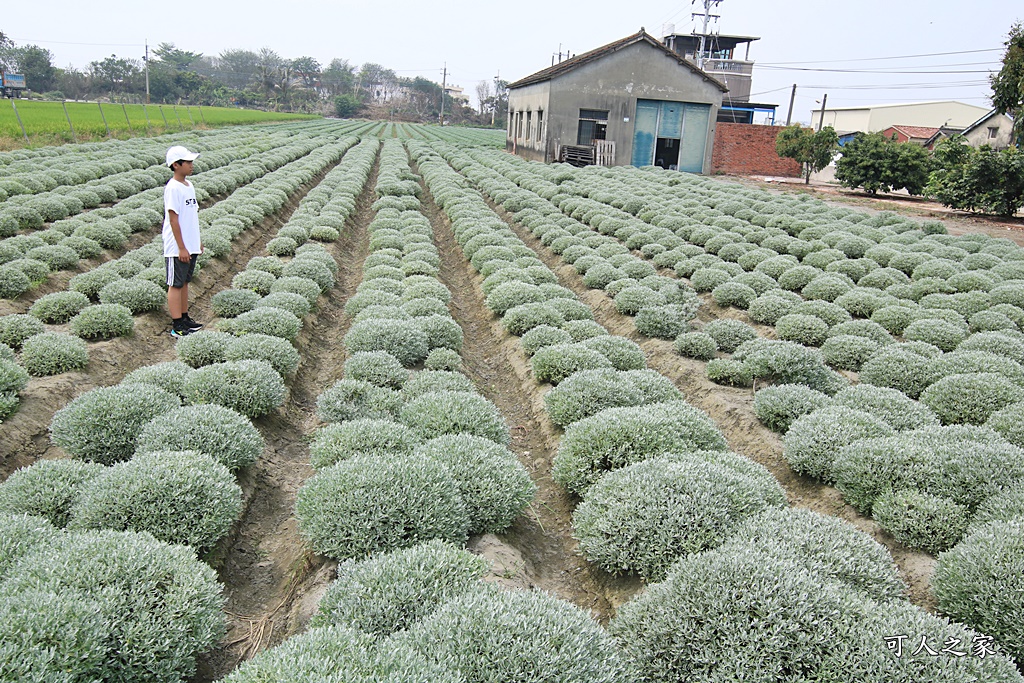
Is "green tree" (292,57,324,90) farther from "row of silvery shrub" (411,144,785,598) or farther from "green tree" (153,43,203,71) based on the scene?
"row of silvery shrub" (411,144,785,598)

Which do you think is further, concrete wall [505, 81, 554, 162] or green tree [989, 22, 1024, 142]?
concrete wall [505, 81, 554, 162]

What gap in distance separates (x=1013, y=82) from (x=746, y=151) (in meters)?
24.5

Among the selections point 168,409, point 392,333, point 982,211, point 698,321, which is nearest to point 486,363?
point 392,333

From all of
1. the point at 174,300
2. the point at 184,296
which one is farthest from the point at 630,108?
the point at 174,300

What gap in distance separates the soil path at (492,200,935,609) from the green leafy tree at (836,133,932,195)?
27130 mm

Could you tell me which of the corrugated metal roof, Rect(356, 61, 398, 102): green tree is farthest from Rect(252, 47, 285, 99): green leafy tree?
the corrugated metal roof

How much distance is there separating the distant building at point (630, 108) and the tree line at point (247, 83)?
64.7m

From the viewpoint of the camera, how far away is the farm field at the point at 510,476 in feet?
11.1

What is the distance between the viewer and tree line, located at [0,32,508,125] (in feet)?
319

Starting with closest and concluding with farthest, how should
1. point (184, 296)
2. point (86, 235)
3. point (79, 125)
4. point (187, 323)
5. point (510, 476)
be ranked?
point (510, 476), point (184, 296), point (187, 323), point (86, 235), point (79, 125)

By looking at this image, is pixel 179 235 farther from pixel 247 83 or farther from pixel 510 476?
pixel 247 83

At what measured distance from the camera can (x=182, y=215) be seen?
937 cm

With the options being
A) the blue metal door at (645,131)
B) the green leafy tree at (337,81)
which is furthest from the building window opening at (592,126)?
the green leafy tree at (337,81)

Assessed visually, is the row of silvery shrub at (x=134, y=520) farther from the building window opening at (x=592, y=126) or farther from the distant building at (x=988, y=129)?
the distant building at (x=988, y=129)
